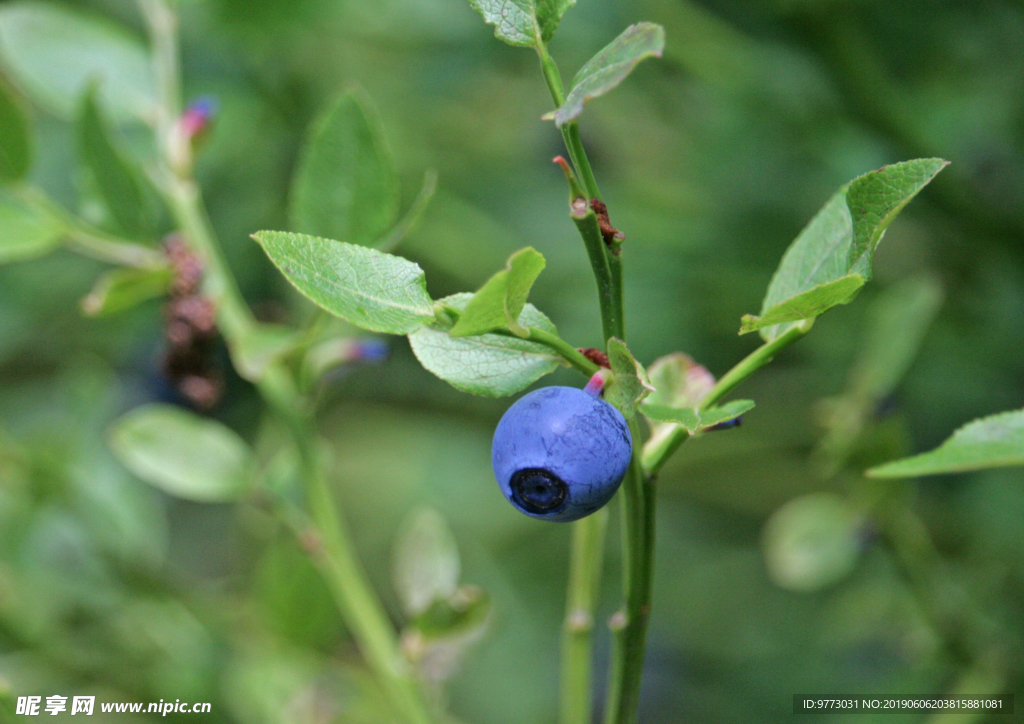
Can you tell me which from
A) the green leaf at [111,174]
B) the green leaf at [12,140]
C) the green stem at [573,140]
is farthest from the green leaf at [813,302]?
the green leaf at [12,140]

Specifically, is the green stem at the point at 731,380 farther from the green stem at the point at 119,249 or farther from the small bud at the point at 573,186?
the green stem at the point at 119,249

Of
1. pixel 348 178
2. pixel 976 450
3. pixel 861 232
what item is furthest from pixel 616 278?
pixel 348 178

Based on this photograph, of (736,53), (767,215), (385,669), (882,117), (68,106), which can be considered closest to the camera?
(385,669)

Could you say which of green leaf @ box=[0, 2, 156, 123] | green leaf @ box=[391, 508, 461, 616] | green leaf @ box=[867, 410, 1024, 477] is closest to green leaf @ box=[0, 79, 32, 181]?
green leaf @ box=[0, 2, 156, 123]

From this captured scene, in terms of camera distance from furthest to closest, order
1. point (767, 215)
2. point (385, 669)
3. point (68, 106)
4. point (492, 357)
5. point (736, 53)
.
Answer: point (767, 215), point (736, 53), point (68, 106), point (385, 669), point (492, 357)

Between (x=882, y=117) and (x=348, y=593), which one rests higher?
(x=882, y=117)

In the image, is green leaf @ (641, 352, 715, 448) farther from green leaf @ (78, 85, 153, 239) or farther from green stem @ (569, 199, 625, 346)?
green leaf @ (78, 85, 153, 239)

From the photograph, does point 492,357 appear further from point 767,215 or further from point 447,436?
point 447,436

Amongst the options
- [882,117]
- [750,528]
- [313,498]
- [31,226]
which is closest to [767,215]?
[882,117]

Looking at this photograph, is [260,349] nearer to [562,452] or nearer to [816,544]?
[562,452]
